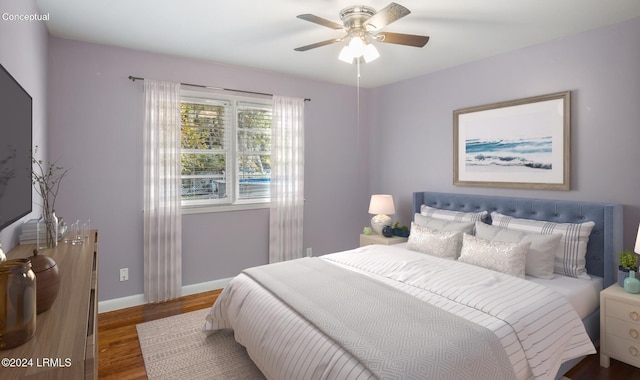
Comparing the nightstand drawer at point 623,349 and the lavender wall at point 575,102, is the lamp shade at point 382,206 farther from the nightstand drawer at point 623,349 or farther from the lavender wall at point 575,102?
the nightstand drawer at point 623,349

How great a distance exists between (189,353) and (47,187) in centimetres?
150

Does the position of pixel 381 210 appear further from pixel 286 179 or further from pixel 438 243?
pixel 286 179

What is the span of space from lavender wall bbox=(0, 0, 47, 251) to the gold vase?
3.43 feet

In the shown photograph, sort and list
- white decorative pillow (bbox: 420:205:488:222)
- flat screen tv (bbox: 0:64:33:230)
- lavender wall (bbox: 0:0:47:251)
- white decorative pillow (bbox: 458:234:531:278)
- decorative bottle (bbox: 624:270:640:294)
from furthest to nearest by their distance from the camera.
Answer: white decorative pillow (bbox: 420:205:488:222), white decorative pillow (bbox: 458:234:531:278), decorative bottle (bbox: 624:270:640:294), lavender wall (bbox: 0:0:47:251), flat screen tv (bbox: 0:64:33:230)

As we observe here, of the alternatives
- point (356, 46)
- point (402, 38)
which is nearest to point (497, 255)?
point (402, 38)

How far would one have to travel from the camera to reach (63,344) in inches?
39.7

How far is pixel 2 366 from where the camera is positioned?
0.89 meters

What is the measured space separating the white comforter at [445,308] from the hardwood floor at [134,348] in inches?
15.4

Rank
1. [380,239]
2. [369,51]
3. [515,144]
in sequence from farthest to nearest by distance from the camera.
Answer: [380,239] → [515,144] → [369,51]

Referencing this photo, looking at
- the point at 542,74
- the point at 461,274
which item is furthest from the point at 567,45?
the point at 461,274

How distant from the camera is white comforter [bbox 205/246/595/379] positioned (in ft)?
5.86

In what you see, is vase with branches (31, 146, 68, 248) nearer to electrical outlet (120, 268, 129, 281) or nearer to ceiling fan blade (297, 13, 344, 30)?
electrical outlet (120, 268, 129, 281)

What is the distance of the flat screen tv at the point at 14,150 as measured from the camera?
4.75ft

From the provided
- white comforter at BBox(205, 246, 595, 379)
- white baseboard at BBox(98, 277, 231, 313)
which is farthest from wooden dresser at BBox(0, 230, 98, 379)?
white baseboard at BBox(98, 277, 231, 313)
